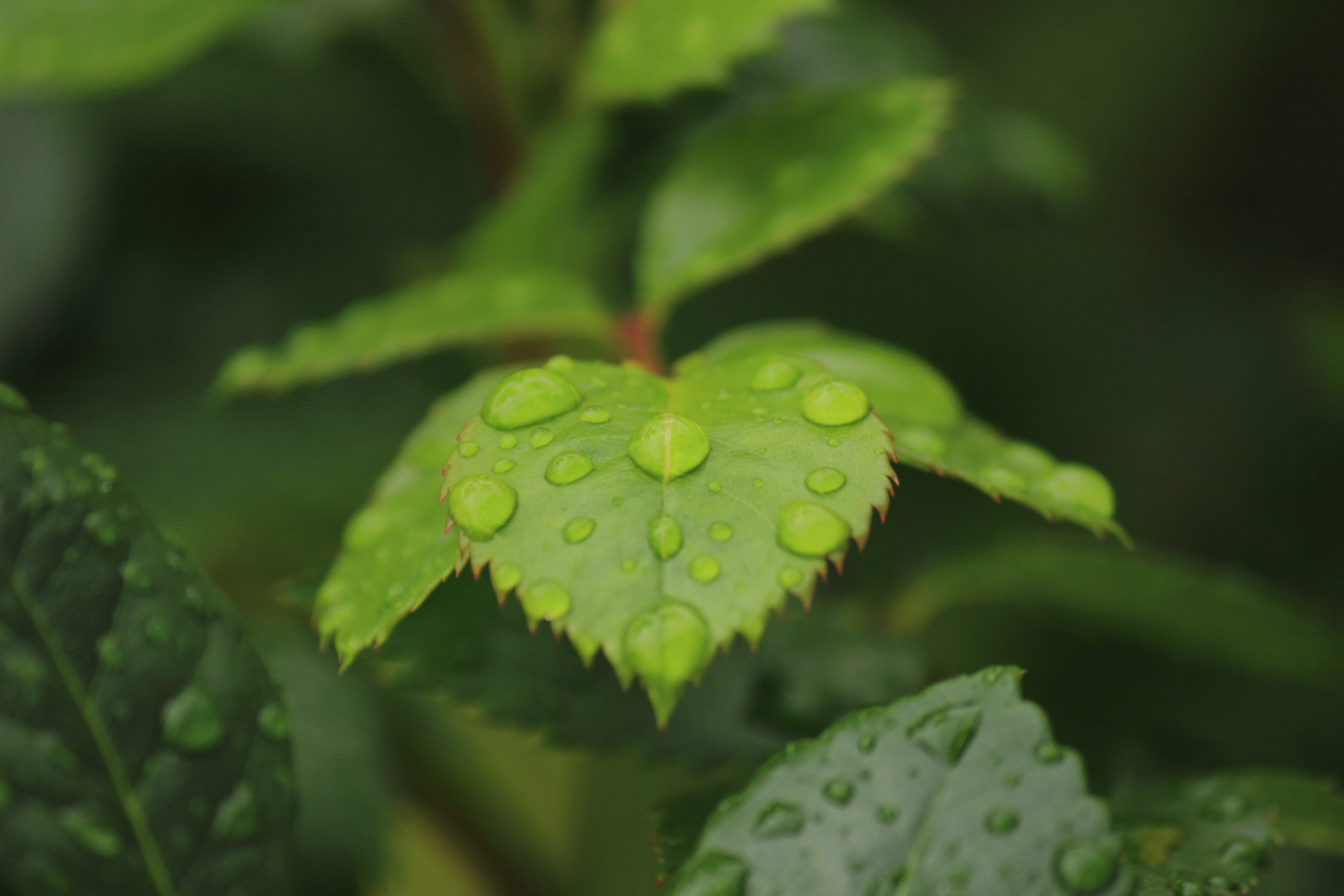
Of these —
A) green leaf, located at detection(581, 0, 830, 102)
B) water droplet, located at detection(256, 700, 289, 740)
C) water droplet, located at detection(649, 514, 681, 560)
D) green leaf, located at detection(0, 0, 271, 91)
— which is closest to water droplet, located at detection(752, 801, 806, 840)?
water droplet, located at detection(649, 514, 681, 560)

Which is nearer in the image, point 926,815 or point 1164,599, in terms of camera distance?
point 926,815

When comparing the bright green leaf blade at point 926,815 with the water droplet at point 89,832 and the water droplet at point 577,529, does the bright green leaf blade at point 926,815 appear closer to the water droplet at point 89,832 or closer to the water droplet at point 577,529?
the water droplet at point 577,529

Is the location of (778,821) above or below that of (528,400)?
below

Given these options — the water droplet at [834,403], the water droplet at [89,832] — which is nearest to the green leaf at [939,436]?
the water droplet at [834,403]

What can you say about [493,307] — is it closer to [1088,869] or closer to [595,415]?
[595,415]

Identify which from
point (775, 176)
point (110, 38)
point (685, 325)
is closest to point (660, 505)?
point (775, 176)

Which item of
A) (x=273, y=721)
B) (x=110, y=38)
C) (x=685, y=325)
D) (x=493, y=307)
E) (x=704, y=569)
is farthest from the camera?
(x=685, y=325)
